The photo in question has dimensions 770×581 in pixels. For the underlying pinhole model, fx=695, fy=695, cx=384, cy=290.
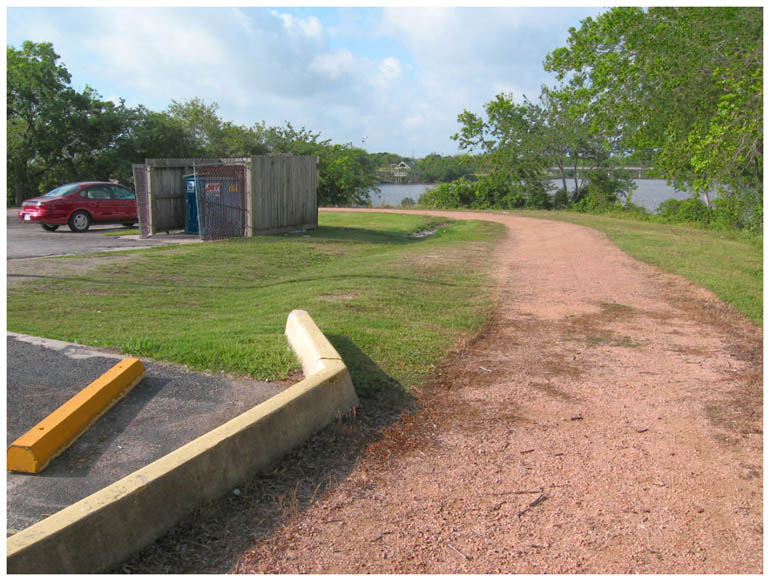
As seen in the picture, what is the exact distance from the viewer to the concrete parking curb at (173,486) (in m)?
2.96

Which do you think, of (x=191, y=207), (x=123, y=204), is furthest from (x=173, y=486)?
(x=123, y=204)

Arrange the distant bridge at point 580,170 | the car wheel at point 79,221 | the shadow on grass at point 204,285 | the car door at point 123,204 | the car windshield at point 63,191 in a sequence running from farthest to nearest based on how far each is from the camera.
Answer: the distant bridge at point 580,170 → the car door at point 123,204 → the car wheel at point 79,221 → the car windshield at point 63,191 → the shadow on grass at point 204,285

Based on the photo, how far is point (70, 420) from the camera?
4.31 meters

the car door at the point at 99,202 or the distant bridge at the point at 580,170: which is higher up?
the distant bridge at the point at 580,170

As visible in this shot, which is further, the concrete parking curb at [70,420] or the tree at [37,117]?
the tree at [37,117]

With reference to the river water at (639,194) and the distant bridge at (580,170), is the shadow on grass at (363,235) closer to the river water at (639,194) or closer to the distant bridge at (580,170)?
the river water at (639,194)

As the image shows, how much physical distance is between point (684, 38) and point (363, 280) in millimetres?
15206

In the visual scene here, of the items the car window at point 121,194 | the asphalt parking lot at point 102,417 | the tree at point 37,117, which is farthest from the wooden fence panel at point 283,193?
the tree at point 37,117

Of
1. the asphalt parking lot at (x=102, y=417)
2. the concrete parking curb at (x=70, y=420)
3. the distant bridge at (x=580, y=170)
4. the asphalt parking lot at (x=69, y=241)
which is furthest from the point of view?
the distant bridge at (x=580, y=170)

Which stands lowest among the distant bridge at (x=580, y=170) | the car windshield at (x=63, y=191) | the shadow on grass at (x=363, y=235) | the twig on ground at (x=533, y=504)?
the shadow on grass at (x=363, y=235)

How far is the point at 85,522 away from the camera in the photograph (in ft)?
10.1

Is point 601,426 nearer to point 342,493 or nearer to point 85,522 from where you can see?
point 342,493

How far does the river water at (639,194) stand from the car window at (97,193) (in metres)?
23.7

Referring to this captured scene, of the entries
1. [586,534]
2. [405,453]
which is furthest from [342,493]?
[586,534]
